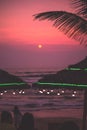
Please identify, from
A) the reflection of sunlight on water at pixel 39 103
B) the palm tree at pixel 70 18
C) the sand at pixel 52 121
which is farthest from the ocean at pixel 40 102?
the palm tree at pixel 70 18

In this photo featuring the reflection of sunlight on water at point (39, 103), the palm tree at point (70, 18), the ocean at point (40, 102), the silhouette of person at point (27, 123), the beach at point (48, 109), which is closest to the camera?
the silhouette of person at point (27, 123)

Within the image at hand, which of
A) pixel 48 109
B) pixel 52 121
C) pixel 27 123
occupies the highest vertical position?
pixel 27 123

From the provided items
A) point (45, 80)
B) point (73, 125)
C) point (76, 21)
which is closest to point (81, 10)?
point (76, 21)

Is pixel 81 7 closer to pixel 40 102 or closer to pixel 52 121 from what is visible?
pixel 52 121

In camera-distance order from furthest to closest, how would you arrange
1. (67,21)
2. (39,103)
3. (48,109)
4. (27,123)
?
(39,103) → (48,109) → (67,21) → (27,123)

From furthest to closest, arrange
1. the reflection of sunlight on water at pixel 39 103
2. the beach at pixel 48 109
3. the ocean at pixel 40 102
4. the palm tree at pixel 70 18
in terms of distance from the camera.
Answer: the reflection of sunlight on water at pixel 39 103 < the ocean at pixel 40 102 < the beach at pixel 48 109 < the palm tree at pixel 70 18

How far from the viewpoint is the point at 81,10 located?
707 centimetres

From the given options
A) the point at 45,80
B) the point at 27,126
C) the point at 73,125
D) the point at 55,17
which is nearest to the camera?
the point at 73,125

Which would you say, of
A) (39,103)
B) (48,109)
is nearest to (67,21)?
(48,109)

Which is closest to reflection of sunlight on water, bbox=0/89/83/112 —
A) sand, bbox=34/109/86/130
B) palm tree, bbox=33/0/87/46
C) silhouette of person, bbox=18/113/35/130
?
sand, bbox=34/109/86/130

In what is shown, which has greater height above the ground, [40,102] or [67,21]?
[67,21]

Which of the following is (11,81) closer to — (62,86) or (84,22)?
(62,86)

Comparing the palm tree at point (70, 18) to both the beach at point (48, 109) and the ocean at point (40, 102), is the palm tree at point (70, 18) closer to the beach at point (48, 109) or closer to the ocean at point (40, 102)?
the beach at point (48, 109)

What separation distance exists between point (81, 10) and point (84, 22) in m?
0.25
